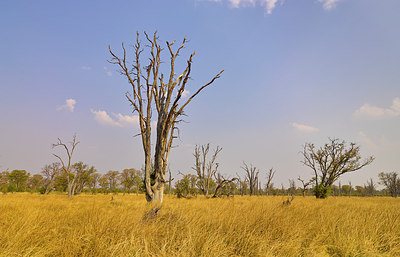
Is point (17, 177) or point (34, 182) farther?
point (34, 182)

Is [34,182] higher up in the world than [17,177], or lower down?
lower down

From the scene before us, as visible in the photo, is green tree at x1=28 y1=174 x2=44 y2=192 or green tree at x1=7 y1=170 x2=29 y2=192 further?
green tree at x1=28 y1=174 x2=44 y2=192

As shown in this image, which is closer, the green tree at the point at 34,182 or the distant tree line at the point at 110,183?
the distant tree line at the point at 110,183

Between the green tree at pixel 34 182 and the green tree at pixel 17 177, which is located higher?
the green tree at pixel 17 177

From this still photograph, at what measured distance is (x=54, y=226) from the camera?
143 inches

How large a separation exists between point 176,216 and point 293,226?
259 cm

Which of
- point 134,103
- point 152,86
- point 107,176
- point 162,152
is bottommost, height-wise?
point 107,176

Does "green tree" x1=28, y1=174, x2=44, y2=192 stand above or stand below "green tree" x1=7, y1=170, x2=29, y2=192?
below

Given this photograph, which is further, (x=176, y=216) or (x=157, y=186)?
(x=157, y=186)

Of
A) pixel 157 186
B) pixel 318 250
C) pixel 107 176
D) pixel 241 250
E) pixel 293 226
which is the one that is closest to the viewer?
pixel 241 250

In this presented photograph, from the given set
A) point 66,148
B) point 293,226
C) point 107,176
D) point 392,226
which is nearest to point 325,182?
point 392,226

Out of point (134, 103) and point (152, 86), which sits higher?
point (152, 86)

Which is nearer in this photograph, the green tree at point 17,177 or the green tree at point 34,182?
the green tree at point 17,177

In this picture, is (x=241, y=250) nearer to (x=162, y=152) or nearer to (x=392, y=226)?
(x=392, y=226)
